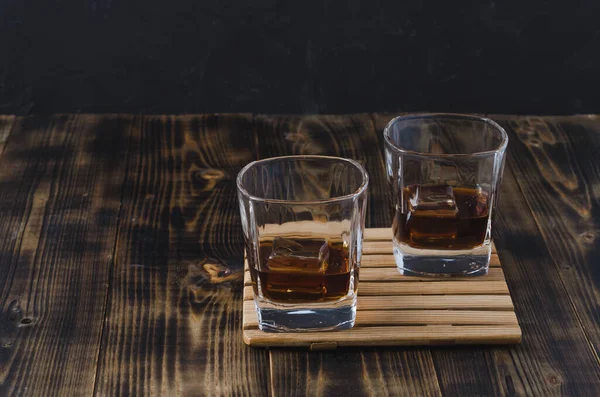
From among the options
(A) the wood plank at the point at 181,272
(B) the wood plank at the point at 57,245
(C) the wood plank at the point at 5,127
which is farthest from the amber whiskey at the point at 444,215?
(C) the wood plank at the point at 5,127

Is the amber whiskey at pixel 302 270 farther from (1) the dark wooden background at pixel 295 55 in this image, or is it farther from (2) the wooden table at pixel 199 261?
(1) the dark wooden background at pixel 295 55

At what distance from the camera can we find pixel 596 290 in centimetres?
108

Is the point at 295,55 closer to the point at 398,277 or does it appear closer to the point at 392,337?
the point at 398,277

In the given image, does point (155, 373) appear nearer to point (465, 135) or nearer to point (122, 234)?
point (122, 234)

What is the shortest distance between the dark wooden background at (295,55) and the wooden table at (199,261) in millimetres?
207

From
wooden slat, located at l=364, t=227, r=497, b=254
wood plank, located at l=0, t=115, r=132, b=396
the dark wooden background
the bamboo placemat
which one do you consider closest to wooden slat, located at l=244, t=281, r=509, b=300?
the bamboo placemat

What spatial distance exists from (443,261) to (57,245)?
0.53 meters

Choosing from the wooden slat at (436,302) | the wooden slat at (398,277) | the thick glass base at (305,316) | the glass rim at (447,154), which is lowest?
the wooden slat at (398,277)

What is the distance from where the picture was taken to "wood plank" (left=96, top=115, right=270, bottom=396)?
935 mm

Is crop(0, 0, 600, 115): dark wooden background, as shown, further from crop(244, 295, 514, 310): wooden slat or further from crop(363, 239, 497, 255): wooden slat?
crop(244, 295, 514, 310): wooden slat

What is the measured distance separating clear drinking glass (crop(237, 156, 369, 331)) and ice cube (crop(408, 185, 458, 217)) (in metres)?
0.10

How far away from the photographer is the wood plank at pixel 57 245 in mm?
959

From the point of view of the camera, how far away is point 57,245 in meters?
1.20

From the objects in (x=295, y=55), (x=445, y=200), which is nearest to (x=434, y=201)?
(x=445, y=200)
